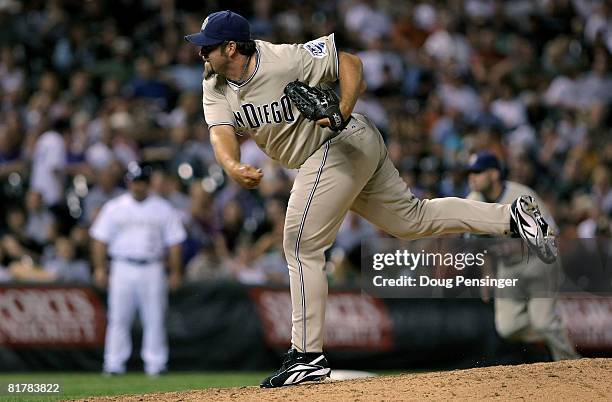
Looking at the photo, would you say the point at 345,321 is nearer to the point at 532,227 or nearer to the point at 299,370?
the point at 532,227

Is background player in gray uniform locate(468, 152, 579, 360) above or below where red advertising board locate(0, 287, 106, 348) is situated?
above

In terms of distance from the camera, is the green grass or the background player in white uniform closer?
the green grass

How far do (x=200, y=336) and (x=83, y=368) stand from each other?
1423mm

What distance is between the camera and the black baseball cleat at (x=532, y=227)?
280 inches

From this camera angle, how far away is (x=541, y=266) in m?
9.48

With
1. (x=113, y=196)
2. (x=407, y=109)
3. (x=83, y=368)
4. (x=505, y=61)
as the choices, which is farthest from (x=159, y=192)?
(x=505, y=61)

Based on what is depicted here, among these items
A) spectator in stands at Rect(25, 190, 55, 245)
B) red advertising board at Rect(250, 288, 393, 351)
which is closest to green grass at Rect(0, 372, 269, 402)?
red advertising board at Rect(250, 288, 393, 351)

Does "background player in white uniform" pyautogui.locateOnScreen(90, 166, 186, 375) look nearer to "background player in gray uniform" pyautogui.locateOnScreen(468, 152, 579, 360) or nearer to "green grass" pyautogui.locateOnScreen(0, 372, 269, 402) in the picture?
"green grass" pyautogui.locateOnScreen(0, 372, 269, 402)

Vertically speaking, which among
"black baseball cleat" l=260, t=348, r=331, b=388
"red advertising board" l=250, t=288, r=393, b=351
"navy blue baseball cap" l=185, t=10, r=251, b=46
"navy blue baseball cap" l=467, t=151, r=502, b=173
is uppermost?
"navy blue baseball cap" l=185, t=10, r=251, b=46

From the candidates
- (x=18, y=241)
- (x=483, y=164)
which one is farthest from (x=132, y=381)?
(x=483, y=164)

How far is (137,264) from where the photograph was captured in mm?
12438

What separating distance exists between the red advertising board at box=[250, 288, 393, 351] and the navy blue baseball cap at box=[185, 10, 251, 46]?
6449mm

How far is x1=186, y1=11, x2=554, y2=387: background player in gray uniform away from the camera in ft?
21.6

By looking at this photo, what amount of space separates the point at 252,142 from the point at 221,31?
8.35 metres
